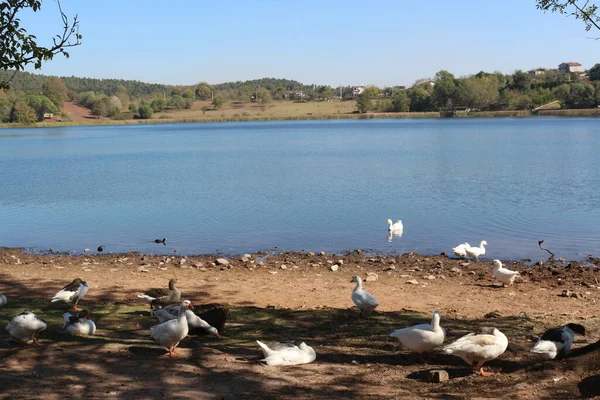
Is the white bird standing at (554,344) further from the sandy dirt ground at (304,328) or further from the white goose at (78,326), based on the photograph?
the white goose at (78,326)

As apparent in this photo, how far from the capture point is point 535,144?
6631 centimetres

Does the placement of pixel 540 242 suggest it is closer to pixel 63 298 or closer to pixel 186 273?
pixel 186 273

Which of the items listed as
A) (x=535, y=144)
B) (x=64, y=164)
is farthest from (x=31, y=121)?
(x=535, y=144)

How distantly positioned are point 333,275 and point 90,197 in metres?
23.1

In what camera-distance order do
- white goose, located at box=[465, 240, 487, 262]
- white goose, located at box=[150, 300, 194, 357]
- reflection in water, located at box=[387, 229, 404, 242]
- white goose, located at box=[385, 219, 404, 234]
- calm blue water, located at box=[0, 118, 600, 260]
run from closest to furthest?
1. white goose, located at box=[150, 300, 194, 357]
2. white goose, located at box=[465, 240, 487, 262]
3. calm blue water, located at box=[0, 118, 600, 260]
4. reflection in water, located at box=[387, 229, 404, 242]
5. white goose, located at box=[385, 219, 404, 234]

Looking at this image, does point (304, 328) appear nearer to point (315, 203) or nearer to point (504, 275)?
point (504, 275)

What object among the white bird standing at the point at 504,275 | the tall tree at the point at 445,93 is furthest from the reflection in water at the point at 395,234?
the tall tree at the point at 445,93

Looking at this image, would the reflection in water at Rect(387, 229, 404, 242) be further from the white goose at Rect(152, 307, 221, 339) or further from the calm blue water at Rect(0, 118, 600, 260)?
the white goose at Rect(152, 307, 221, 339)

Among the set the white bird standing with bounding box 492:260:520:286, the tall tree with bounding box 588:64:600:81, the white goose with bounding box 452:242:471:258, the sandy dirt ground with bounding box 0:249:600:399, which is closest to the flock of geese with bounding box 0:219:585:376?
the sandy dirt ground with bounding box 0:249:600:399

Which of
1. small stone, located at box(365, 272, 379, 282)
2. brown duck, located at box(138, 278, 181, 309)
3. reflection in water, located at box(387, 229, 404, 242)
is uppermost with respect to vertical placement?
brown duck, located at box(138, 278, 181, 309)

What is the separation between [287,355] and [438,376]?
1995mm

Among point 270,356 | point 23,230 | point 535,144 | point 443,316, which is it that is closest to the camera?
point 270,356

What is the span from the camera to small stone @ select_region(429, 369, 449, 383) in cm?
780

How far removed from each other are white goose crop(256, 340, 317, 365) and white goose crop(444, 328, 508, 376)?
1.85m
